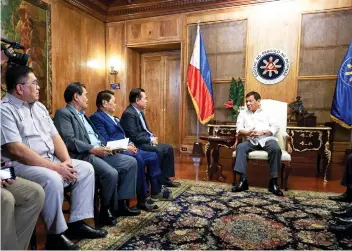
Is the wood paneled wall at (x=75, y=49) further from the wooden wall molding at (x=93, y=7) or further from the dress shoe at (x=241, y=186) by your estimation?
the dress shoe at (x=241, y=186)

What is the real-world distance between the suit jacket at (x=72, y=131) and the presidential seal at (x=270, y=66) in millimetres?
3407

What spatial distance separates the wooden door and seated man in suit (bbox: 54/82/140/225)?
347 cm

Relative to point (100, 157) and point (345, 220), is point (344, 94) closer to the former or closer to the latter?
point (345, 220)

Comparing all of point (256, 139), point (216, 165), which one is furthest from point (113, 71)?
point (256, 139)

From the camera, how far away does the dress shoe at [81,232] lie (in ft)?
5.81

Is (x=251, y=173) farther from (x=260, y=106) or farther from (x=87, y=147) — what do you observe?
(x=87, y=147)

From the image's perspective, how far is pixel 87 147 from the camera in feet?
6.59

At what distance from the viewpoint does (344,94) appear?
386 cm

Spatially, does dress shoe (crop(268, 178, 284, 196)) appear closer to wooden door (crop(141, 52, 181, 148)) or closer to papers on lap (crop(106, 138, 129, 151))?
papers on lap (crop(106, 138, 129, 151))

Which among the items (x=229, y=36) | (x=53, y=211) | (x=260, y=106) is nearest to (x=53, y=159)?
(x=53, y=211)

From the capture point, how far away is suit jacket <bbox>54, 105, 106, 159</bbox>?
1997 millimetres

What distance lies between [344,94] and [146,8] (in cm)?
387

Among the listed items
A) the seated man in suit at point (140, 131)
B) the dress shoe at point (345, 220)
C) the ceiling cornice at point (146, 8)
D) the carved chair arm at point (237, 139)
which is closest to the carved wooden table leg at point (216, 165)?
the carved chair arm at point (237, 139)

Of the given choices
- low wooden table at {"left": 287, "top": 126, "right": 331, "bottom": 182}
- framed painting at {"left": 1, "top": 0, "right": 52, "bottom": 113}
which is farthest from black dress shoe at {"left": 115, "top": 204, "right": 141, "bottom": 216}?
framed painting at {"left": 1, "top": 0, "right": 52, "bottom": 113}
